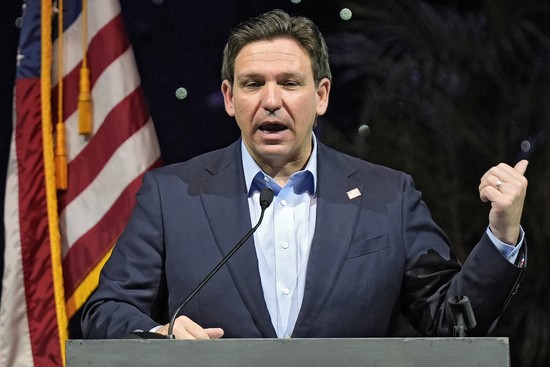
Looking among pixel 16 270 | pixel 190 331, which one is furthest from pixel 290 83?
pixel 16 270

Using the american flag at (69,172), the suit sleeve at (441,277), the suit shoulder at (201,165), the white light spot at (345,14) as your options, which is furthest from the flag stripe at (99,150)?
the suit sleeve at (441,277)

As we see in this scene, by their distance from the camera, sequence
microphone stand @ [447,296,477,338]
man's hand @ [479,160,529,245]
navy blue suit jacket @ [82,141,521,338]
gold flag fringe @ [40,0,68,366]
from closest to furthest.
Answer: microphone stand @ [447,296,477,338]
man's hand @ [479,160,529,245]
navy blue suit jacket @ [82,141,521,338]
gold flag fringe @ [40,0,68,366]

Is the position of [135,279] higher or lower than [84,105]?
lower

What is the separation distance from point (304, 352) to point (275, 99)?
871 mm

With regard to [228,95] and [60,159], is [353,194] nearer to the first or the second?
[228,95]

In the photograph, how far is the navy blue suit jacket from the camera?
2.34 m

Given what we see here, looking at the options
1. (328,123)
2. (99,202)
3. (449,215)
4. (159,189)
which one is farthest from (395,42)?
(159,189)

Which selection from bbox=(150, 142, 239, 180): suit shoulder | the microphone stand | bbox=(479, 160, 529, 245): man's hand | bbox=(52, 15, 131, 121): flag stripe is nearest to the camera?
the microphone stand

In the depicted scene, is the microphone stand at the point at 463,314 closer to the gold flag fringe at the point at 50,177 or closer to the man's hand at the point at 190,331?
the man's hand at the point at 190,331

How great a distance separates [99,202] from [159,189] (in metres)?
1.02

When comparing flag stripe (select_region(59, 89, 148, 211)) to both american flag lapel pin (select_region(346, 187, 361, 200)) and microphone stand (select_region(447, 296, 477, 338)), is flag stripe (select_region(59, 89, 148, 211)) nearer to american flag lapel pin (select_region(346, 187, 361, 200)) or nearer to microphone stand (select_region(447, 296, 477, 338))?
american flag lapel pin (select_region(346, 187, 361, 200))

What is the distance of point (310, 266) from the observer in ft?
7.78

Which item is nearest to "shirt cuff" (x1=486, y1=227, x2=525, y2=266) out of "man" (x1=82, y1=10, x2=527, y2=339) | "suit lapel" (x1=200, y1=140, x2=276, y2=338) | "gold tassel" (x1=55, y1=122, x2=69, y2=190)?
"man" (x1=82, y1=10, x2=527, y2=339)

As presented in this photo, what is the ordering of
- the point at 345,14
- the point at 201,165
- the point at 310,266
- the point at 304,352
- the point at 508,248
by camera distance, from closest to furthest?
the point at 304,352 < the point at 508,248 < the point at 310,266 < the point at 201,165 < the point at 345,14
